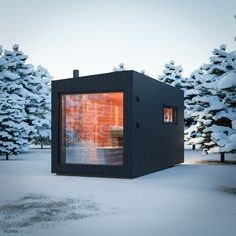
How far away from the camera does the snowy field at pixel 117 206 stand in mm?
6305

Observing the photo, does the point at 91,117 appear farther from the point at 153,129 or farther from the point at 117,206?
the point at 117,206

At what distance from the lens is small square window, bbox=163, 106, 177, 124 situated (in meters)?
17.3

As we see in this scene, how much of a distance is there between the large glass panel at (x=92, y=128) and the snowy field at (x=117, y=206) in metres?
1.27

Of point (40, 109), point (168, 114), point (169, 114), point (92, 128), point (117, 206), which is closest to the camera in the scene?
point (117, 206)

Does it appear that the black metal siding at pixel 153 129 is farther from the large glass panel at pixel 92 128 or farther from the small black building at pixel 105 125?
the large glass panel at pixel 92 128

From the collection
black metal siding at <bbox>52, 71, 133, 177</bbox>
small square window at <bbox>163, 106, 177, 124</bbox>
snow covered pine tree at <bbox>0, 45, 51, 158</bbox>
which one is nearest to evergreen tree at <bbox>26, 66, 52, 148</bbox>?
snow covered pine tree at <bbox>0, 45, 51, 158</bbox>

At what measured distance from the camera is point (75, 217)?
7.13 m

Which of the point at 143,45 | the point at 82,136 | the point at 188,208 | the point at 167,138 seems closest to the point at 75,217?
the point at 188,208

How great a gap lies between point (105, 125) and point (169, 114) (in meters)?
4.59

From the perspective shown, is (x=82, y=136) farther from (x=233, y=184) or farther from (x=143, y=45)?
(x=143, y=45)

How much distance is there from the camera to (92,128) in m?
14.3

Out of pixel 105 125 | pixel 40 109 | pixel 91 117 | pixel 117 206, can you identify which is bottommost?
pixel 117 206

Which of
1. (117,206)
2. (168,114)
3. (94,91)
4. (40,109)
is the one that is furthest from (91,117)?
(40,109)

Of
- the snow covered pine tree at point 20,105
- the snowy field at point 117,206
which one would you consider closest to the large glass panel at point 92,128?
the snowy field at point 117,206
